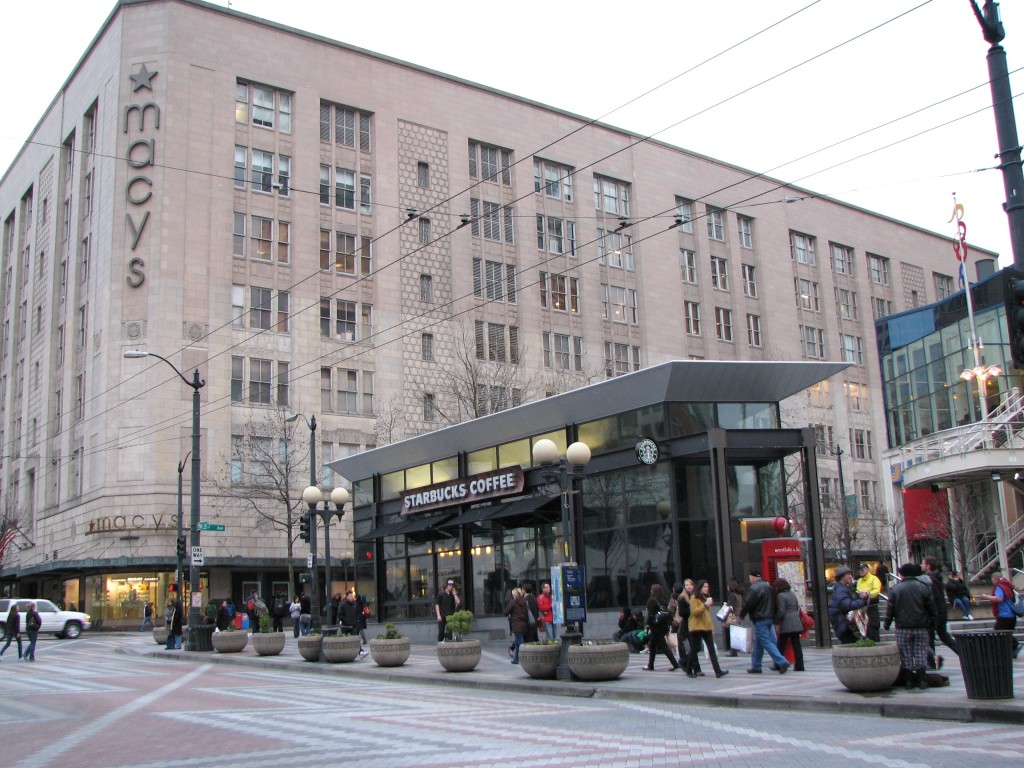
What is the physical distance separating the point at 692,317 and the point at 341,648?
50037 mm

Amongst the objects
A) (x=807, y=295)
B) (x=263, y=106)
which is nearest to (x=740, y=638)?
(x=263, y=106)

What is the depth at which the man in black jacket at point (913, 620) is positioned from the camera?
13.2 m

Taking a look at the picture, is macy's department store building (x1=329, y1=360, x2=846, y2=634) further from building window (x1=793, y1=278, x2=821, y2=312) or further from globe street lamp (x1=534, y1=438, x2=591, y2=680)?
building window (x1=793, y1=278, x2=821, y2=312)

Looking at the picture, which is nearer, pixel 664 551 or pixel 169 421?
pixel 664 551

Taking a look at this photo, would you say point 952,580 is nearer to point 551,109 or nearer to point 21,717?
point 21,717

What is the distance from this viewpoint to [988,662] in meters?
11.7

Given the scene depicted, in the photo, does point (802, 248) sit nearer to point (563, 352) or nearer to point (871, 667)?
point (563, 352)

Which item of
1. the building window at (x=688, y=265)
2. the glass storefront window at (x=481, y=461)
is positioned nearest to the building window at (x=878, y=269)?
the building window at (x=688, y=265)

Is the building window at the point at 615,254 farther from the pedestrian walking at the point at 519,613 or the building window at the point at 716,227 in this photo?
the pedestrian walking at the point at 519,613

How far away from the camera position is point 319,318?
55844mm

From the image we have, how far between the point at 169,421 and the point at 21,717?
37.4 meters

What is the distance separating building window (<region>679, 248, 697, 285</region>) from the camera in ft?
230

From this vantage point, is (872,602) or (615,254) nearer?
(872,602)

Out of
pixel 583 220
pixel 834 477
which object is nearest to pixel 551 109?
pixel 583 220
